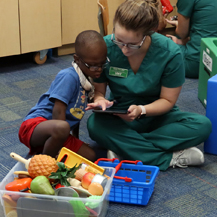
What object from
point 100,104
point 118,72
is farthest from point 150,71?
point 100,104

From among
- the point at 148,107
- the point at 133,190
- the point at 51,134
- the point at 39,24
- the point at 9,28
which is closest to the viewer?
the point at 133,190

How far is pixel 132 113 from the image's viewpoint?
1.58 metres

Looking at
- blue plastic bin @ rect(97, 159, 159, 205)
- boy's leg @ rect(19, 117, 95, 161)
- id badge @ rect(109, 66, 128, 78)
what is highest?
id badge @ rect(109, 66, 128, 78)

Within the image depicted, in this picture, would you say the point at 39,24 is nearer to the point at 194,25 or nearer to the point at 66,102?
the point at 194,25

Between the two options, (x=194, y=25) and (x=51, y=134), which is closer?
(x=51, y=134)

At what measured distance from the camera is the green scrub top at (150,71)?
165 cm

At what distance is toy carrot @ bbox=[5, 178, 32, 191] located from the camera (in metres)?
1.26

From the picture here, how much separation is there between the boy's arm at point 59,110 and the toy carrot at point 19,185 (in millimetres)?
354

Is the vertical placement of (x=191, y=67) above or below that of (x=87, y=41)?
below

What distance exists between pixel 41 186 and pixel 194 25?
6.82 ft

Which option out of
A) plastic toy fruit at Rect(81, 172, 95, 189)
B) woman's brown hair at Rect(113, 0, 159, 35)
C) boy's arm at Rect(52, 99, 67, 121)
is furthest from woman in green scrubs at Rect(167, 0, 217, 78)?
plastic toy fruit at Rect(81, 172, 95, 189)

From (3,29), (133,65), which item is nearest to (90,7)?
(3,29)

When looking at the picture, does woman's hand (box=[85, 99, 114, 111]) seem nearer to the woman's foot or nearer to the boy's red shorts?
the boy's red shorts

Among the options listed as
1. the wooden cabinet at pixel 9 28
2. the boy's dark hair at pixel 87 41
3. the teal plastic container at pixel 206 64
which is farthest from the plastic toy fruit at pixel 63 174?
the wooden cabinet at pixel 9 28
